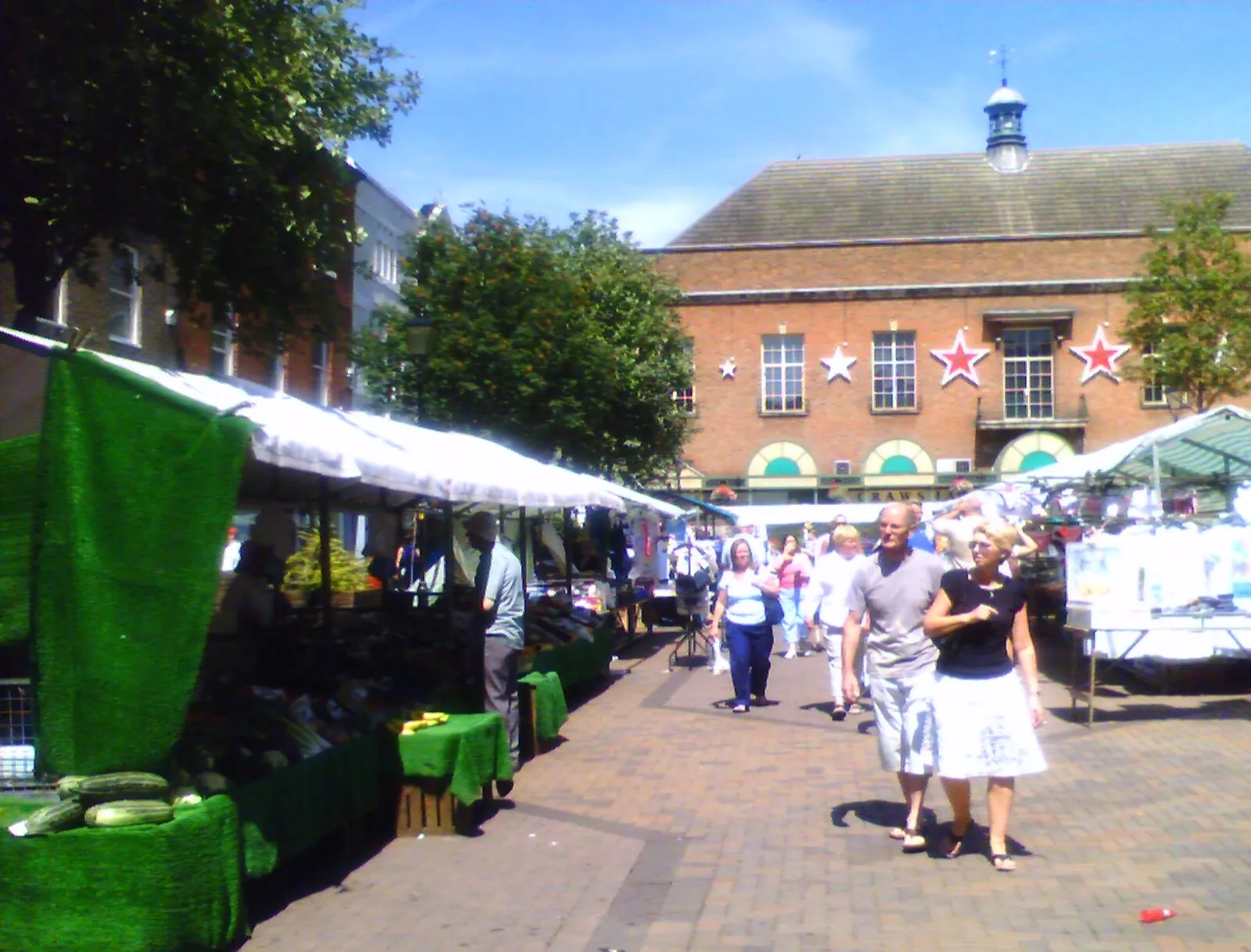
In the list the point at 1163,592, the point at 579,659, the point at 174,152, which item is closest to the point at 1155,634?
the point at 1163,592

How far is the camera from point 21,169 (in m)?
10.0

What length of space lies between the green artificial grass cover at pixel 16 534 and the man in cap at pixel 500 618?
14.1 ft

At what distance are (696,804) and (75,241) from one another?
5.79 meters

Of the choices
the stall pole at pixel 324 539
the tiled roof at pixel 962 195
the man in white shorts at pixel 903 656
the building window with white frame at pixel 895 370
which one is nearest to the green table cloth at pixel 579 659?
the stall pole at pixel 324 539

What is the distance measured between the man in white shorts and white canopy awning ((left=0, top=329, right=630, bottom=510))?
274cm

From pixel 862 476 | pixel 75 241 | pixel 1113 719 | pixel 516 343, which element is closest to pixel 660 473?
pixel 862 476

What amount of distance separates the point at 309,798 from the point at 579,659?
7482 mm

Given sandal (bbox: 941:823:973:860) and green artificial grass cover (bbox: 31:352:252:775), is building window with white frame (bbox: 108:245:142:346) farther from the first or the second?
sandal (bbox: 941:823:973:860)

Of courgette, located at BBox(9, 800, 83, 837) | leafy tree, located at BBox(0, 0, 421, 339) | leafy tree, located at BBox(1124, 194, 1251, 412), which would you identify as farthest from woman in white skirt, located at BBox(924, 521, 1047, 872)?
leafy tree, located at BBox(1124, 194, 1251, 412)

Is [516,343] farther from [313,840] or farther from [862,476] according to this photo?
[862,476]

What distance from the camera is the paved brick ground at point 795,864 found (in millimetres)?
6191

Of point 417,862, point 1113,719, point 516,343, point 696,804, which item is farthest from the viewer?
point 516,343

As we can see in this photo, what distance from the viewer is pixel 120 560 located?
5.75 m

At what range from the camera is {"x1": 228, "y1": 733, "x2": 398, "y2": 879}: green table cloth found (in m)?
6.34
